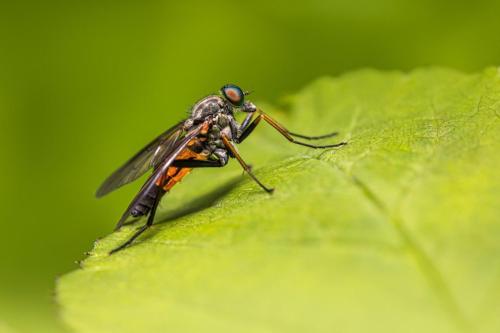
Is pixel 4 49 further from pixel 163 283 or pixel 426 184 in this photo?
pixel 426 184

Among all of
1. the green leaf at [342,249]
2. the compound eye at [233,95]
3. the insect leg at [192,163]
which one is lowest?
the green leaf at [342,249]

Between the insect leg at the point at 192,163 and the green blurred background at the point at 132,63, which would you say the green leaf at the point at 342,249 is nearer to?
the insect leg at the point at 192,163

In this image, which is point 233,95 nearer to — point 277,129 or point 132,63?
point 277,129

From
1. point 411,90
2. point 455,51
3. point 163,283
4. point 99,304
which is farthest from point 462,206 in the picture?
point 455,51

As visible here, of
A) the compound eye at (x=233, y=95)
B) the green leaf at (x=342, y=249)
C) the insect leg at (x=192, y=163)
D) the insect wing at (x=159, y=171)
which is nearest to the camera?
the green leaf at (x=342, y=249)

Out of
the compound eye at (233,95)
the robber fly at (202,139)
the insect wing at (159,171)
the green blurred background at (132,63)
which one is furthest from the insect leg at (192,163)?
the green blurred background at (132,63)

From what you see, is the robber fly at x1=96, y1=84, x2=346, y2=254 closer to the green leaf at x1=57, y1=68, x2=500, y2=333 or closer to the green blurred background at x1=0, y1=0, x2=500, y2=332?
the green leaf at x1=57, y1=68, x2=500, y2=333
